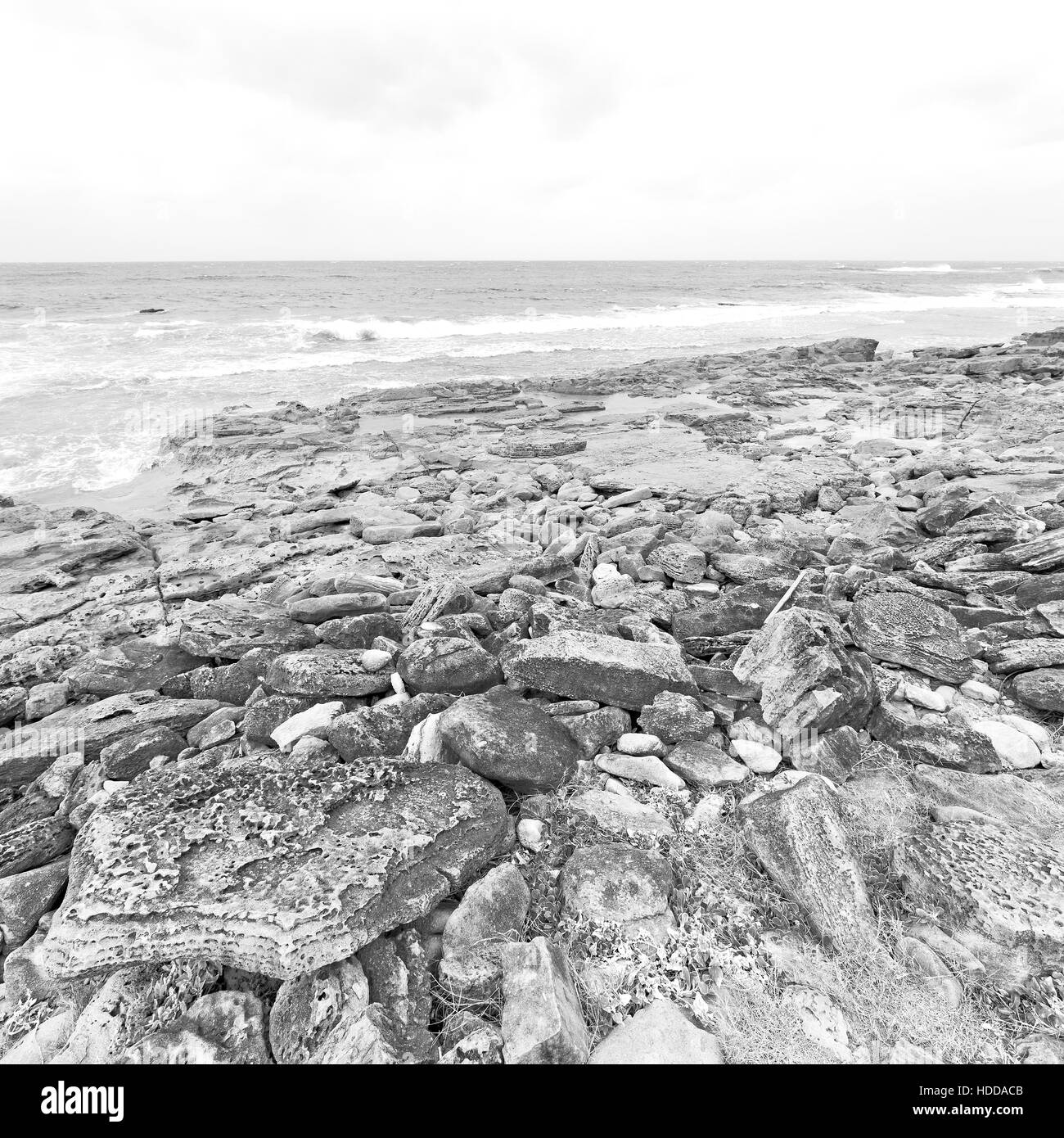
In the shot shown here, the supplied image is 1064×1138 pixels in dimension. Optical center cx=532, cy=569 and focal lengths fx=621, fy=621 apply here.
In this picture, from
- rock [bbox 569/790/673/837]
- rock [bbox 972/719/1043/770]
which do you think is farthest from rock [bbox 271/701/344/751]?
rock [bbox 972/719/1043/770]

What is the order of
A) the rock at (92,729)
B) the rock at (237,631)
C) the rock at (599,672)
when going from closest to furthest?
the rock at (599,672)
the rock at (92,729)
the rock at (237,631)

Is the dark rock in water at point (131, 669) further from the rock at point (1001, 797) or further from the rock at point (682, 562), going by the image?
the rock at point (1001, 797)

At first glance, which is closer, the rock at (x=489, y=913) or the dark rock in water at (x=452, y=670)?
the rock at (x=489, y=913)

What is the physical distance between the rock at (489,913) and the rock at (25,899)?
63.5 inches

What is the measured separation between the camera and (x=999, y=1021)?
1808mm

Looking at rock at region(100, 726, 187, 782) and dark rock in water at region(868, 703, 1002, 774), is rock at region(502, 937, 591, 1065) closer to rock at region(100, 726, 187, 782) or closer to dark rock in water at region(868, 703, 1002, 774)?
dark rock in water at region(868, 703, 1002, 774)

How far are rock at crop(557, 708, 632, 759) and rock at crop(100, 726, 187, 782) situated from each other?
1.86 m

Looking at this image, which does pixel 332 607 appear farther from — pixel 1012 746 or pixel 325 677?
pixel 1012 746

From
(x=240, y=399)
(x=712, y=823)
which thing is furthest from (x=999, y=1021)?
(x=240, y=399)

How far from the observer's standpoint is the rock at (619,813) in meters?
2.47

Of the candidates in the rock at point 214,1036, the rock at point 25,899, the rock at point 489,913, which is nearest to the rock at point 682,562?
the rock at point 489,913

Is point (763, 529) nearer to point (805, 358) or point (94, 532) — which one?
point (94, 532)

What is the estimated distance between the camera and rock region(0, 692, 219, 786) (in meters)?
3.12

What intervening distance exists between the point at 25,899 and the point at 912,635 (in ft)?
14.0
